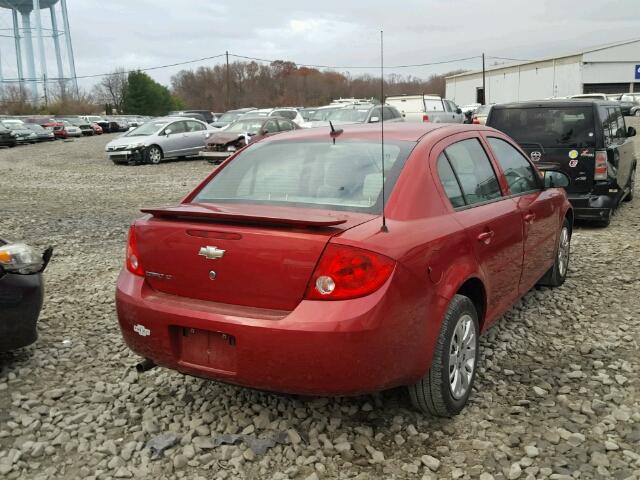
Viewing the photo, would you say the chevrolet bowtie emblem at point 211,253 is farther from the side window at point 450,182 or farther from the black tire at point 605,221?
the black tire at point 605,221

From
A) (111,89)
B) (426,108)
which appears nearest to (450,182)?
(426,108)

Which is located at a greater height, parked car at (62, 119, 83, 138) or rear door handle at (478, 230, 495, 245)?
parked car at (62, 119, 83, 138)

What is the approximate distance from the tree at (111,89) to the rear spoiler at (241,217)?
3610 inches

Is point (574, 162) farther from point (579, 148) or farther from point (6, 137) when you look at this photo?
point (6, 137)

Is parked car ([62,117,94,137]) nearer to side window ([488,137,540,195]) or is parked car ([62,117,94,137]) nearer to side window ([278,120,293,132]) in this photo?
side window ([278,120,293,132])

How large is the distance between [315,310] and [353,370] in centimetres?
32

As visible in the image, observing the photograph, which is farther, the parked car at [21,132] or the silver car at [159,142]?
the parked car at [21,132]

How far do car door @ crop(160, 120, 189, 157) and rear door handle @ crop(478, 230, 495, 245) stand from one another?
1781cm

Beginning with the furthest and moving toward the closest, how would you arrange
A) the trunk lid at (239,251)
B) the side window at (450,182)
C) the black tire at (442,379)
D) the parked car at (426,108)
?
the parked car at (426,108) → the side window at (450,182) → the black tire at (442,379) → the trunk lid at (239,251)

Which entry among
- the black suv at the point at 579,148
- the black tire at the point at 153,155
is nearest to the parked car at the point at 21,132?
the black tire at the point at 153,155

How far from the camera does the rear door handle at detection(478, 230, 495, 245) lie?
Result: 345 centimetres

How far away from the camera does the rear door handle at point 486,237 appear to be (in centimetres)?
345

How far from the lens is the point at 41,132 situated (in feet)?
119

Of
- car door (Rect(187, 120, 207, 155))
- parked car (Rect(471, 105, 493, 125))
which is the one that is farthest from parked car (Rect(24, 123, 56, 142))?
parked car (Rect(471, 105, 493, 125))
